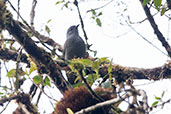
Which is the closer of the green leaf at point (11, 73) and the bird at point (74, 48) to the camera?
the green leaf at point (11, 73)

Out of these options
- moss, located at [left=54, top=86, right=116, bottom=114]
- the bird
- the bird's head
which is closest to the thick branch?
moss, located at [left=54, top=86, right=116, bottom=114]

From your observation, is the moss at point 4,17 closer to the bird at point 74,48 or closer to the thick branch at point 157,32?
the thick branch at point 157,32

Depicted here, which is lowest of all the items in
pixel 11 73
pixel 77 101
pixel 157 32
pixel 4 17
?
pixel 77 101

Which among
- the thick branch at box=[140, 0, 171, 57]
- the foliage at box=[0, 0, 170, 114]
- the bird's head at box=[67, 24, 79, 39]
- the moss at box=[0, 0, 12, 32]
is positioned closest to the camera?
the foliage at box=[0, 0, 170, 114]

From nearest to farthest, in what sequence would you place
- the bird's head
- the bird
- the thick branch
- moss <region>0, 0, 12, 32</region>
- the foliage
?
the foliage < moss <region>0, 0, 12, 32</region> < the thick branch < the bird < the bird's head

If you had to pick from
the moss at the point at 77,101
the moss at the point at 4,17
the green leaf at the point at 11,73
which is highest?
the moss at the point at 4,17

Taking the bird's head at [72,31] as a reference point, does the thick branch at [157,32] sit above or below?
below

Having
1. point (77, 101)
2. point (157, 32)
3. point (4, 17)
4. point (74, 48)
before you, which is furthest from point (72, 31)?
point (77, 101)

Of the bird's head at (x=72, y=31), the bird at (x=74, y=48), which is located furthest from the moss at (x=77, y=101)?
the bird's head at (x=72, y=31)

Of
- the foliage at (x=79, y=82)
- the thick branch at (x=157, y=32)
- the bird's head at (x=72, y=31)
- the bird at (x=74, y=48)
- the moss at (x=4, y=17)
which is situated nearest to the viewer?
the foliage at (x=79, y=82)

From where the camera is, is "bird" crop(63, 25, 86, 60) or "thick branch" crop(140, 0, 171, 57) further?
"bird" crop(63, 25, 86, 60)

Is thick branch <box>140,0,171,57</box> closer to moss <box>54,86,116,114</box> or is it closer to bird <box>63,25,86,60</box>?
moss <box>54,86,116,114</box>

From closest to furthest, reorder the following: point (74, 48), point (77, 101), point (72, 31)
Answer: point (77, 101) < point (74, 48) < point (72, 31)

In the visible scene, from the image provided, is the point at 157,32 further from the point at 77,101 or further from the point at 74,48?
the point at 74,48
